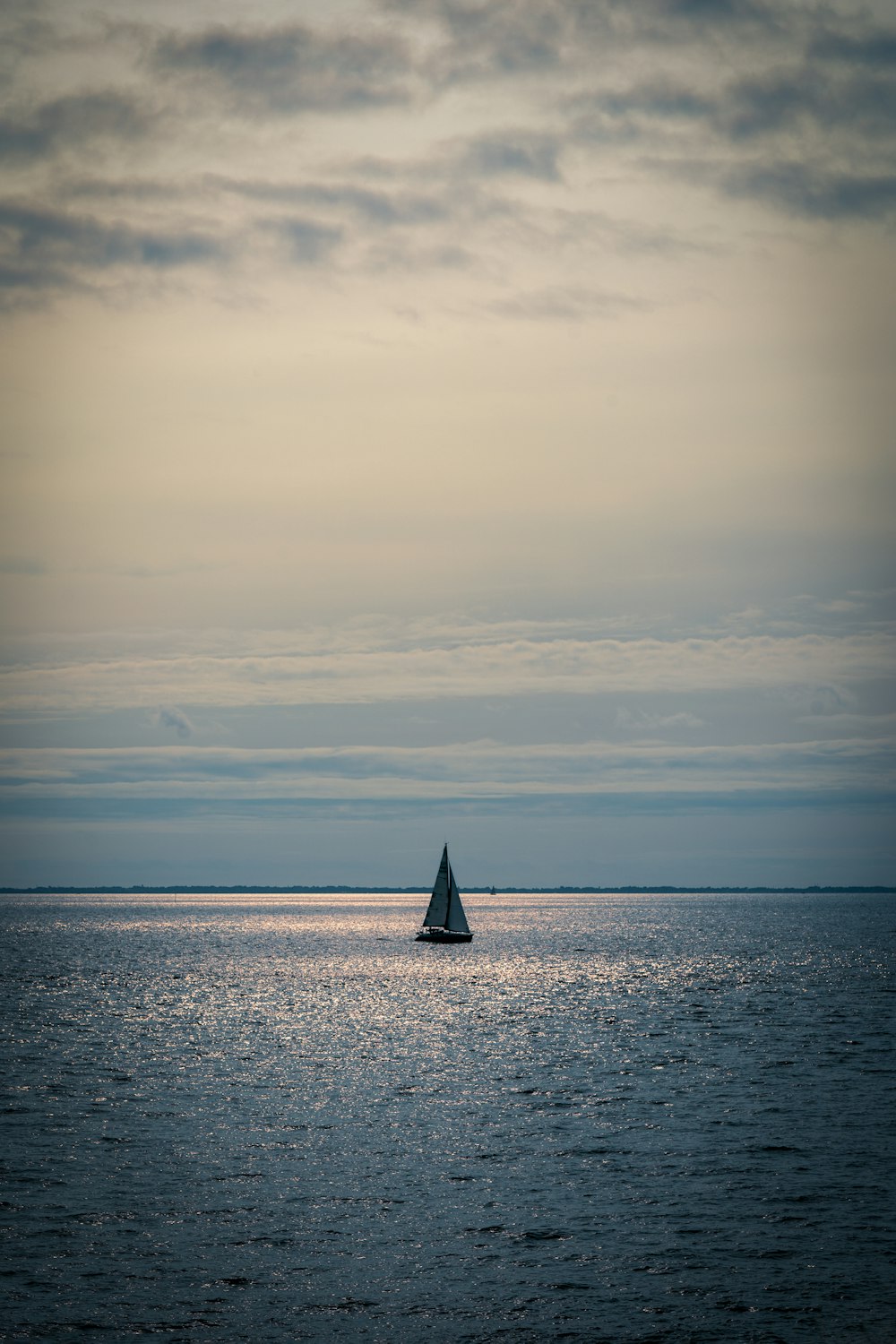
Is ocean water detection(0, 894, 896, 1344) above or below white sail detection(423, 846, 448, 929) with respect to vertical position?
below

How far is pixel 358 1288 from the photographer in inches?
1171

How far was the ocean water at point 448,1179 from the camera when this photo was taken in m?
28.6

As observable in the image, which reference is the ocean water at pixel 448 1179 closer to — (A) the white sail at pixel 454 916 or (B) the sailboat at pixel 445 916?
(B) the sailboat at pixel 445 916

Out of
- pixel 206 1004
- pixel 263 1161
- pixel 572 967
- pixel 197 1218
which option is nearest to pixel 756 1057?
pixel 263 1161

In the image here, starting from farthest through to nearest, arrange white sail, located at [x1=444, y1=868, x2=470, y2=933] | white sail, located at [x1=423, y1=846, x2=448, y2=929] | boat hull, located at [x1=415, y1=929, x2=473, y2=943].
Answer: white sail, located at [x1=444, y1=868, x2=470, y2=933]
boat hull, located at [x1=415, y1=929, x2=473, y2=943]
white sail, located at [x1=423, y1=846, x2=448, y2=929]

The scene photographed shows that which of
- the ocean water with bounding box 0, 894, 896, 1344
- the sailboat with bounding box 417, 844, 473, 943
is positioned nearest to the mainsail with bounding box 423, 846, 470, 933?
the sailboat with bounding box 417, 844, 473, 943

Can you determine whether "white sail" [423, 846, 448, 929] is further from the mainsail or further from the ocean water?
the ocean water

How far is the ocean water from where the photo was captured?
28562 millimetres

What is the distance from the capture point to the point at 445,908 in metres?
170

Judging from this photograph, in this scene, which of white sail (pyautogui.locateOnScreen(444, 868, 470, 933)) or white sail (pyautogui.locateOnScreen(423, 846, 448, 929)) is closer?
white sail (pyautogui.locateOnScreen(423, 846, 448, 929))

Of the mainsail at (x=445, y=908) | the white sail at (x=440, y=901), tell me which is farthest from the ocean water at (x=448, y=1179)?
the mainsail at (x=445, y=908)

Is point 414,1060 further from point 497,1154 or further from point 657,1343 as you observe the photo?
point 657,1343

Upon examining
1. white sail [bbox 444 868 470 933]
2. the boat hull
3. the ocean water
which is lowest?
the ocean water

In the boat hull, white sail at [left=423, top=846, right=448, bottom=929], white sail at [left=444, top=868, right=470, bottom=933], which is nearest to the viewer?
white sail at [left=423, top=846, right=448, bottom=929]
